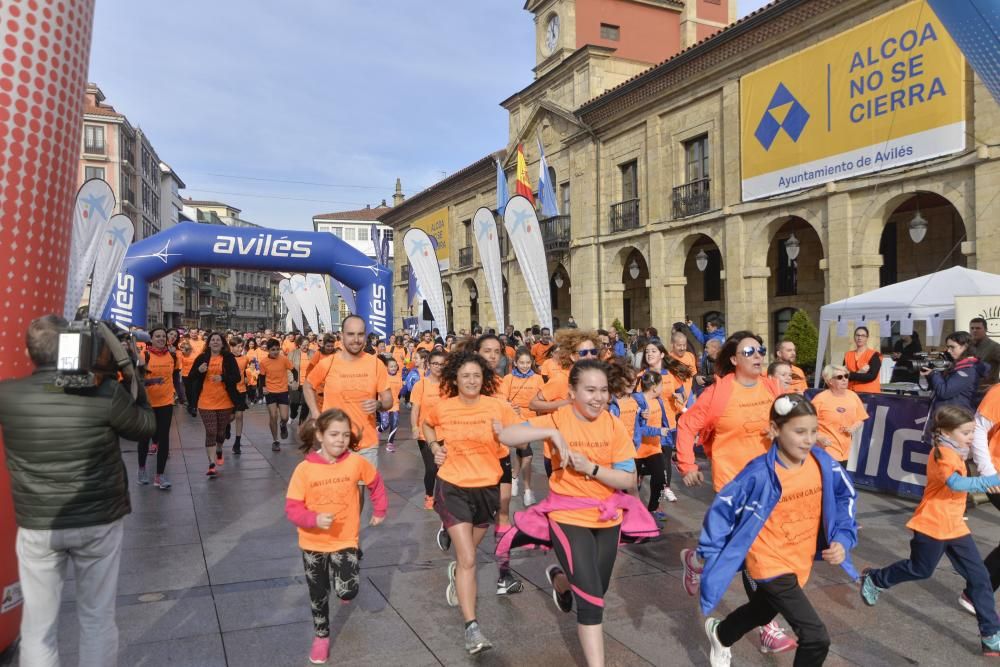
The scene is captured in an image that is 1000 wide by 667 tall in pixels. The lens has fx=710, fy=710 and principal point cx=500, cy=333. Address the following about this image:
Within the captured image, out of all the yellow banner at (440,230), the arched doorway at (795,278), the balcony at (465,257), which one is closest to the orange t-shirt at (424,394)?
the arched doorway at (795,278)

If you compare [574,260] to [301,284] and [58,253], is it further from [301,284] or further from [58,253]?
[58,253]

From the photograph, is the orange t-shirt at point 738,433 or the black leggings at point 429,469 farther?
the black leggings at point 429,469

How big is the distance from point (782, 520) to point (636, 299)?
23385 mm

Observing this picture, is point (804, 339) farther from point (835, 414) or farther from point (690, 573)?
point (690, 573)

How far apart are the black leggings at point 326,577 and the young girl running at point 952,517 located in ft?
10.8

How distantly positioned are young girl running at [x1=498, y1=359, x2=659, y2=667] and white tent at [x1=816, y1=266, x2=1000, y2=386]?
8.84 metres

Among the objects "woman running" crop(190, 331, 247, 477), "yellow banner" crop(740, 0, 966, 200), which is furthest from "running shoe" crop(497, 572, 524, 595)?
"yellow banner" crop(740, 0, 966, 200)

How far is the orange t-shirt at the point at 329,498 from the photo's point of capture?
394 cm

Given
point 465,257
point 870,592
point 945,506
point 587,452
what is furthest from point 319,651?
point 465,257

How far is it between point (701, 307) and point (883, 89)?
10318mm

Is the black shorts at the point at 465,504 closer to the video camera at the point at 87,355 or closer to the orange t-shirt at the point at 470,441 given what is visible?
the orange t-shirt at the point at 470,441

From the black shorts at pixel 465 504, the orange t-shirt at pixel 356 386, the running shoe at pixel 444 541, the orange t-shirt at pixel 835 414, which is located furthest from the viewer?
the orange t-shirt at pixel 835 414

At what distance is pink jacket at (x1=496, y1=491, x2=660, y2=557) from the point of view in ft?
11.6

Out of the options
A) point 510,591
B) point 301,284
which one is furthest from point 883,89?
point 301,284
